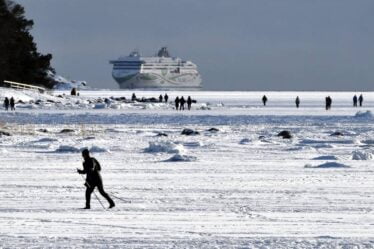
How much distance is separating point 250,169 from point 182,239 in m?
10.4

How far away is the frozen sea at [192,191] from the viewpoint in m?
12.9

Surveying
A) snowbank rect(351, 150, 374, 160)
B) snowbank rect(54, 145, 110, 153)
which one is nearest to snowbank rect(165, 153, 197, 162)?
snowbank rect(54, 145, 110, 153)

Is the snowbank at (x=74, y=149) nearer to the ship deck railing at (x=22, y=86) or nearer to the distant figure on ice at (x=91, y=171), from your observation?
the distant figure on ice at (x=91, y=171)

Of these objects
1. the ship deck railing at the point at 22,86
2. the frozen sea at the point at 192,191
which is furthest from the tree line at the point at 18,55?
the frozen sea at the point at 192,191

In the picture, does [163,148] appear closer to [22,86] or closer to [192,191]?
[192,191]

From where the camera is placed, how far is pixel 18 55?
76.4m

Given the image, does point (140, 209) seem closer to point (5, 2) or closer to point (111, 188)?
point (111, 188)

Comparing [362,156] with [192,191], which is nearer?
[192,191]

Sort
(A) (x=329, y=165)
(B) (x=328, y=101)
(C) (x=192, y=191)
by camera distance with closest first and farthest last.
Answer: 1. (C) (x=192, y=191)
2. (A) (x=329, y=165)
3. (B) (x=328, y=101)

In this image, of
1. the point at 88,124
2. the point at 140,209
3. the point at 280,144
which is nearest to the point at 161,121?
the point at 88,124

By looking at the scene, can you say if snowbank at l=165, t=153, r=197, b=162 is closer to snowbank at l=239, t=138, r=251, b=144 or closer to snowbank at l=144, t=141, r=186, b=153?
snowbank at l=144, t=141, r=186, b=153

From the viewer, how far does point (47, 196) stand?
17297mm

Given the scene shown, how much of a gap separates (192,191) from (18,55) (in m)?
59.8

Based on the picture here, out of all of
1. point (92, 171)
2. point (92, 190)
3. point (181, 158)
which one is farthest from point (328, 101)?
point (92, 171)
